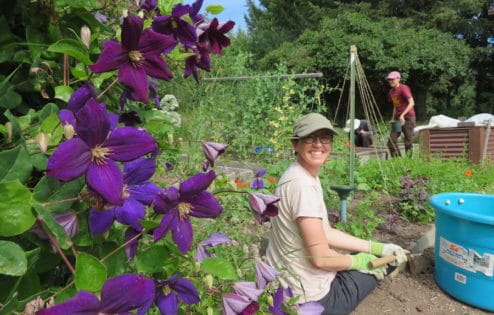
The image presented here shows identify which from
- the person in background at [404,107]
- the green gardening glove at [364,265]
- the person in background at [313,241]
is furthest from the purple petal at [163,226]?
the person in background at [404,107]

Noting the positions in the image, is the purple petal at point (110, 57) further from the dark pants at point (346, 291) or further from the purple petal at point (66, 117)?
the dark pants at point (346, 291)

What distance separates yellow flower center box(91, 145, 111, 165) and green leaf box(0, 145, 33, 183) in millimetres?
78

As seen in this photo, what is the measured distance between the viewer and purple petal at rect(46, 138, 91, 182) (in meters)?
0.40

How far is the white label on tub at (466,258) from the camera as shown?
214cm

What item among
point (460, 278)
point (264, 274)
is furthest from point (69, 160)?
point (460, 278)

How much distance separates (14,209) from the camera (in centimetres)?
42

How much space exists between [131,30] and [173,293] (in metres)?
0.36

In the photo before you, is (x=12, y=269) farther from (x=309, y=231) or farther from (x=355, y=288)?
(x=355, y=288)

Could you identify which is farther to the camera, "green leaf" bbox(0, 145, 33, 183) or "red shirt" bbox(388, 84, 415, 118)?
"red shirt" bbox(388, 84, 415, 118)

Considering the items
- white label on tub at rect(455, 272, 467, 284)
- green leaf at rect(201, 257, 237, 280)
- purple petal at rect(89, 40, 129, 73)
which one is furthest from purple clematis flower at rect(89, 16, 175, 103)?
white label on tub at rect(455, 272, 467, 284)

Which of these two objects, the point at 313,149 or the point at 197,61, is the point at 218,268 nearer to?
the point at 197,61

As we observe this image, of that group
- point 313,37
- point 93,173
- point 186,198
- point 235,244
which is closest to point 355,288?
point 235,244

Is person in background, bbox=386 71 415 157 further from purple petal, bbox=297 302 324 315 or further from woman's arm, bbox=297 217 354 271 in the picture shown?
purple petal, bbox=297 302 324 315

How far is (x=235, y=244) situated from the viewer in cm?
187
